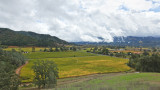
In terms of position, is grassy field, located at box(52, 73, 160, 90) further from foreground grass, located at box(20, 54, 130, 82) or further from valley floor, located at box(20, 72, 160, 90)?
foreground grass, located at box(20, 54, 130, 82)

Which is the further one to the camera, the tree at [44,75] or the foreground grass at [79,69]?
the foreground grass at [79,69]

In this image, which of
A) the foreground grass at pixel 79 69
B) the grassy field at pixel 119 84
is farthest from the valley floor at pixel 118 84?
the foreground grass at pixel 79 69

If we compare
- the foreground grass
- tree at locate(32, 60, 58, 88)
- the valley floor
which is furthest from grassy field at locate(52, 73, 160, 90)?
the foreground grass

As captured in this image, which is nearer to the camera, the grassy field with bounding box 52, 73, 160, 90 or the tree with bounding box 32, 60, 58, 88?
the grassy field with bounding box 52, 73, 160, 90

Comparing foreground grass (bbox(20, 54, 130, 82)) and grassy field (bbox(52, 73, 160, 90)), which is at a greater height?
grassy field (bbox(52, 73, 160, 90))

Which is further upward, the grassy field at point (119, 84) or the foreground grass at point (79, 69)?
the grassy field at point (119, 84)

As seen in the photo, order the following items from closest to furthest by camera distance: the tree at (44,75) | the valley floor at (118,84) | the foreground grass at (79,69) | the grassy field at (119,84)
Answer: the grassy field at (119,84) → the valley floor at (118,84) → the tree at (44,75) → the foreground grass at (79,69)

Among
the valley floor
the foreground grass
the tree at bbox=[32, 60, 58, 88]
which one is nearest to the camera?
the valley floor

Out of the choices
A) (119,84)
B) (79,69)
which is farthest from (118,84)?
(79,69)

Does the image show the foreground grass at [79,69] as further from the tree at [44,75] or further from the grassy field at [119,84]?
the grassy field at [119,84]

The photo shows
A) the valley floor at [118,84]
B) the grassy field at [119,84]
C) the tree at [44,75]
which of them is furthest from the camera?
the tree at [44,75]

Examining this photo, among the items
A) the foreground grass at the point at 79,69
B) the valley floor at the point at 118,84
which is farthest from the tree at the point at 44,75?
the foreground grass at the point at 79,69

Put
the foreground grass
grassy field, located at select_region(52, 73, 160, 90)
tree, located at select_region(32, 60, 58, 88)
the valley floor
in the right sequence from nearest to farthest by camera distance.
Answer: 1. grassy field, located at select_region(52, 73, 160, 90)
2. the valley floor
3. tree, located at select_region(32, 60, 58, 88)
4. the foreground grass

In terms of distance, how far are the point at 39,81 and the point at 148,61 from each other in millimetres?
66599
